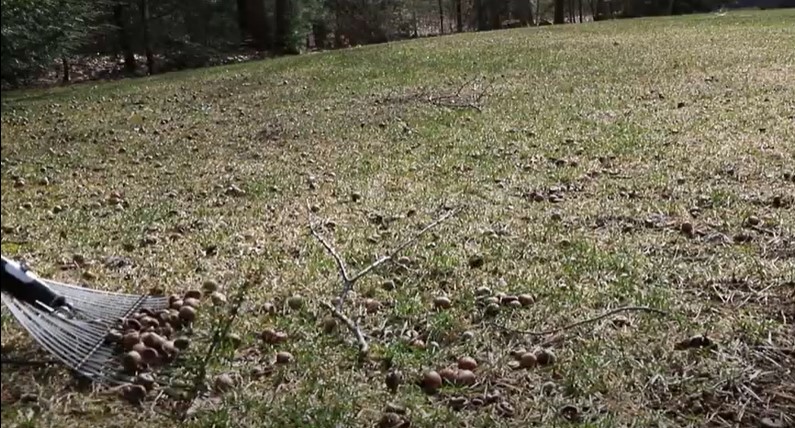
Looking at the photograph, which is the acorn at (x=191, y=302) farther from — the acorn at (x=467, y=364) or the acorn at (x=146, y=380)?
the acorn at (x=467, y=364)

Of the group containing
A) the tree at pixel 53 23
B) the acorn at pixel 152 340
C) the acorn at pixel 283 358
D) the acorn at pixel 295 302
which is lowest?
the acorn at pixel 283 358

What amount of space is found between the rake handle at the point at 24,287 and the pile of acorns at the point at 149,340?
32 centimetres

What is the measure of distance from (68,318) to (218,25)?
26.5 feet

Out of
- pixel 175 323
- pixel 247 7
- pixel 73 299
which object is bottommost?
pixel 175 323

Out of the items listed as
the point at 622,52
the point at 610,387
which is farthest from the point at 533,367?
the point at 622,52

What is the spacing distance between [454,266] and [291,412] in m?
1.11

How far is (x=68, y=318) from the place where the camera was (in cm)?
131

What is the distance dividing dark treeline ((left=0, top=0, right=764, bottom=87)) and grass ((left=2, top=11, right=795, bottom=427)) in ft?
0.84

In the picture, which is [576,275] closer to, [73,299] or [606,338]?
[606,338]

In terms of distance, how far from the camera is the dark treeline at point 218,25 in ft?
8.30

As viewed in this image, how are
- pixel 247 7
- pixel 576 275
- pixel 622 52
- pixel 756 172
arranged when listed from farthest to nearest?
pixel 247 7 < pixel 622 52 < pixel 756 172 < pixel 576 275

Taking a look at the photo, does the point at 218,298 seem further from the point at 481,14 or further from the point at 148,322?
the point at 481,14

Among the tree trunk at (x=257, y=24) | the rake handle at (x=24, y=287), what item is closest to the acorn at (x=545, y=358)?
the rake handle at (x=24, y=287)

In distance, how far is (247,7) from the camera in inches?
467
